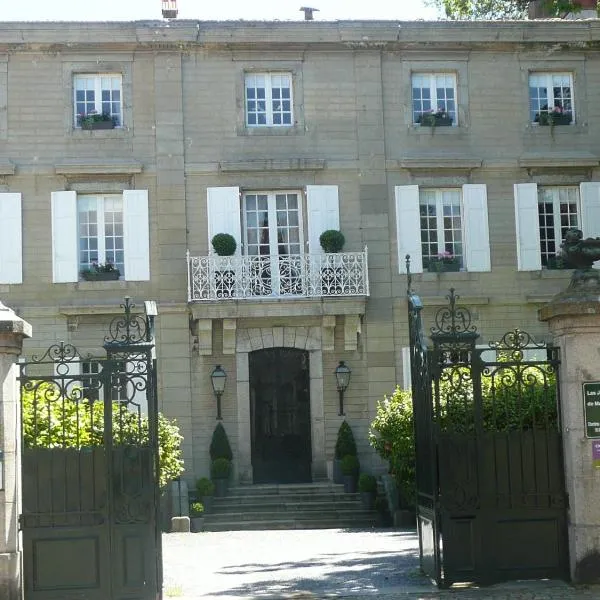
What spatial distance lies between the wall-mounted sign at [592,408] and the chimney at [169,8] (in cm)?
1617

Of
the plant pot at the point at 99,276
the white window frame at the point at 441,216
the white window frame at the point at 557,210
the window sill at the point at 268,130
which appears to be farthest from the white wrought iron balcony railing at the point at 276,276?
the white window frame at the point at 557,210

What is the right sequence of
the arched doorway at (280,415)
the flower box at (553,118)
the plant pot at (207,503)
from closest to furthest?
the plant pot at (207,503), the arched doorway at (280,415), the flower box at (553,118)

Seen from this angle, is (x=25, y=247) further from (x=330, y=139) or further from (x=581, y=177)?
(x=581, y=177)

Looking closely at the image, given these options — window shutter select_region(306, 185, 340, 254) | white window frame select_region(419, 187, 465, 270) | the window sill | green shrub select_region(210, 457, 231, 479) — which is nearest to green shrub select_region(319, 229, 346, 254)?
window shutter select_region(306, 185, 340, 254)

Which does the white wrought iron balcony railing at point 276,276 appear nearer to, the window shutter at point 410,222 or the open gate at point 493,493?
the window shutter at point 410,222

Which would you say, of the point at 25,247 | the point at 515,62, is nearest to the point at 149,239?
the point at 25,247

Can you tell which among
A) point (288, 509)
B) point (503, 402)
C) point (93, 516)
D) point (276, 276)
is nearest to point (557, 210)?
point (276, 276)

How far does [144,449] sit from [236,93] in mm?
13823

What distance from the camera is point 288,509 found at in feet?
72.4

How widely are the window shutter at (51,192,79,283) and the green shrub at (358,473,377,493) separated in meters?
6.64

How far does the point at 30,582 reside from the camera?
11055 mm

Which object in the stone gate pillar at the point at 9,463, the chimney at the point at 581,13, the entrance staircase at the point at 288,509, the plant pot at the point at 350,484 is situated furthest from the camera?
the chimney at the point at 581,13

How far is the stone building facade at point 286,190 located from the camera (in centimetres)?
2322

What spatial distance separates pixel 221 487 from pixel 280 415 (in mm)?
2024
